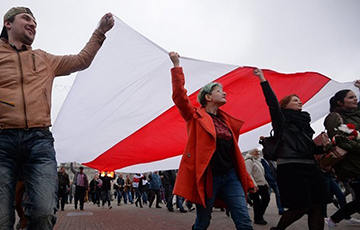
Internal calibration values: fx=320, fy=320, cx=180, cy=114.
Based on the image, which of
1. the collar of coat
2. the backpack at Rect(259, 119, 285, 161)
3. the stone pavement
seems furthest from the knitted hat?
the stone pavement

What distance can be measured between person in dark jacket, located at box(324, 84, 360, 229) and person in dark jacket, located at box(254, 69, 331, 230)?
33 cm

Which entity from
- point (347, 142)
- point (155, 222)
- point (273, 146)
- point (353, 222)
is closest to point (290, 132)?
point (273, 146)

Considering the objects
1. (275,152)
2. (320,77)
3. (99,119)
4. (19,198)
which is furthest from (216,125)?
(19,198)

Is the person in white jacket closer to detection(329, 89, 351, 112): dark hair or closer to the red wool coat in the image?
detection(329, 89, 351, 112): dark hair

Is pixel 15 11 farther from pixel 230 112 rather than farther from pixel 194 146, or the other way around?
pixel 230 112

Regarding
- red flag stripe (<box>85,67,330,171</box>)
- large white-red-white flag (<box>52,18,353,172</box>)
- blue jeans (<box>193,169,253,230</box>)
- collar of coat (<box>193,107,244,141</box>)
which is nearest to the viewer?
blue jeans (<box>193,169,253,230</box>)

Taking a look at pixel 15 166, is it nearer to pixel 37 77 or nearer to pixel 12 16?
pixel 37 77

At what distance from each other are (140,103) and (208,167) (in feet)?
7.64

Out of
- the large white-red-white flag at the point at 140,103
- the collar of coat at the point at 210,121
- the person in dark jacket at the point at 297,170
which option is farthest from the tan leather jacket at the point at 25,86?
the large white-red-white flag at the point at 140,103

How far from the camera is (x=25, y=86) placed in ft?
7.22

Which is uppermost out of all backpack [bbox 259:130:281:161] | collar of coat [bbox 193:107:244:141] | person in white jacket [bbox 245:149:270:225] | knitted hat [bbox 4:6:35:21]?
knitted hat [bbox 4:6:35:21]

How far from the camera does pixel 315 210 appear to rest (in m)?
3.35

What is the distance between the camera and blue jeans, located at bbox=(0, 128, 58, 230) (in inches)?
77.7

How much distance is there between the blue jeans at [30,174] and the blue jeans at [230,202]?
1325mm
